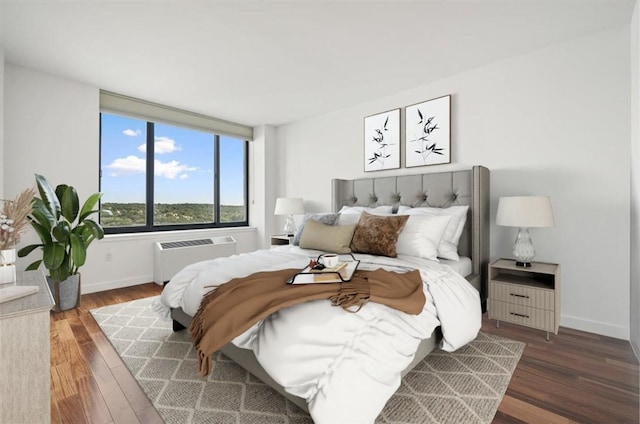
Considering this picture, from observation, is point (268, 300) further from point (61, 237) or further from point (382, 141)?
point (382, 141)

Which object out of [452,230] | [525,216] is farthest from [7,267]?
[525,216]

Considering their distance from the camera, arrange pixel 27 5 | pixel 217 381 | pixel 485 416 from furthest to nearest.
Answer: pixel 27 5
pixel 217 381
pixel 485 416

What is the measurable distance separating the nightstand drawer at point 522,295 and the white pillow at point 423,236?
54 centimetres

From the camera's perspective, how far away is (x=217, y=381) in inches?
65.6

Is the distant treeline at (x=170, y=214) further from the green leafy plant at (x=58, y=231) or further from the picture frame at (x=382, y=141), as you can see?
the picture frame at (x=382, y=141)

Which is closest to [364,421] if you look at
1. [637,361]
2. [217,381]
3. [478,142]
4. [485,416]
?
[485,416]

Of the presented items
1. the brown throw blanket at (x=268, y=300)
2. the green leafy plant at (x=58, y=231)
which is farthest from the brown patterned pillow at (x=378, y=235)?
the green leafy plant at (x=58, y=231)

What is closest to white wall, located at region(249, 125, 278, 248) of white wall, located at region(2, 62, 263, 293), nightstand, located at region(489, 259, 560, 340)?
white wall, located at region(2, 62, 263, 293)

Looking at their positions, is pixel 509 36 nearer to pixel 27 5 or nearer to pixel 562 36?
pixel 562 36

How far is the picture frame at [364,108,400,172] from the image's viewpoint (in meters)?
3.34

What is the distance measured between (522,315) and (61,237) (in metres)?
4.00

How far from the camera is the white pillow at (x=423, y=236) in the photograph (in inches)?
91.3

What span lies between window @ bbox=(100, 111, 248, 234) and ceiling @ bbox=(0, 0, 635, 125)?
80cm

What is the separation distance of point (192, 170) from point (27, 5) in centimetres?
266
